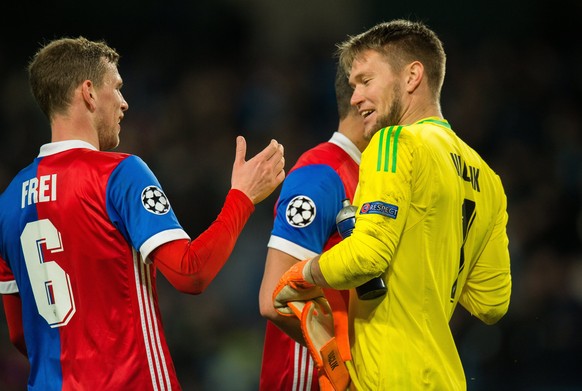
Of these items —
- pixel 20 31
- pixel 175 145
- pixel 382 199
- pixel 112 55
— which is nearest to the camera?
pixel 382 199

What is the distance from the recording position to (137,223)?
3.12 meters

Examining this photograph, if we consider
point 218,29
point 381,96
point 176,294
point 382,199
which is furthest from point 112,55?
point 218,29

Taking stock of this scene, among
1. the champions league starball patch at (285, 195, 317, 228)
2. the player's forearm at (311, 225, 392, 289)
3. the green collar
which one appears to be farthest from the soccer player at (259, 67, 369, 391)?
the player's forearm at (311, 225, 392, 289)

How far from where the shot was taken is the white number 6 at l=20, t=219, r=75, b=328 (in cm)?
322

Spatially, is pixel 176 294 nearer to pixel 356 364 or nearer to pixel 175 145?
pixel 175 145

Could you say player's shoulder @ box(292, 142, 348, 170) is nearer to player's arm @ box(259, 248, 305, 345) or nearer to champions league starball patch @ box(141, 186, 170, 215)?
player's arm @ box(259, 248, 305, 345)

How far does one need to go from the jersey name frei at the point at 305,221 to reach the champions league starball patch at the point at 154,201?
69cm

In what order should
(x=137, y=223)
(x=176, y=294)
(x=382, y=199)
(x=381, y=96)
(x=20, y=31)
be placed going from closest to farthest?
(x=382, y=199), (x=137, y=223), (x=381, y=96), (x=176, y=294), (x=20, y=31)

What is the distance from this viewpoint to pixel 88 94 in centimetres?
345

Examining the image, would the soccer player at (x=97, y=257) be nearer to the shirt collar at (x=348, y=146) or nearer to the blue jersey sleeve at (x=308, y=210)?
the blue jersey sleeve at (x=308, y=210)

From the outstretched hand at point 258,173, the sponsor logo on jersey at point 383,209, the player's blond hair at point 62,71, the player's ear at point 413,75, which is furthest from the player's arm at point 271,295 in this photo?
the player's blond hair at point 62,71

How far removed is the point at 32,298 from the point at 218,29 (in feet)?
22.6

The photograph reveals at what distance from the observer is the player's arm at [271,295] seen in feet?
11.6

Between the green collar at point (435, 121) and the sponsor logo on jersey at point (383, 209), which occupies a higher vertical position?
the green collar at point (435, 121)
